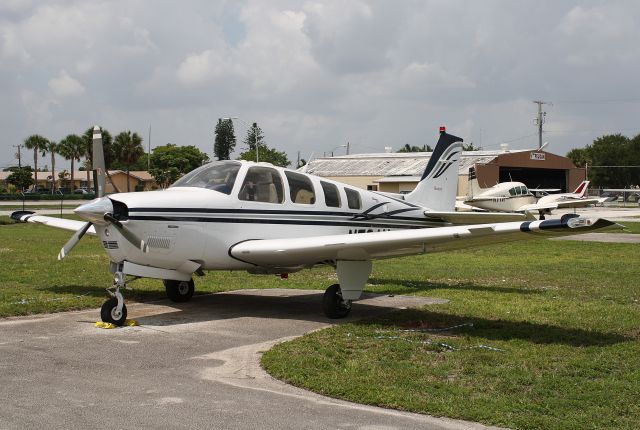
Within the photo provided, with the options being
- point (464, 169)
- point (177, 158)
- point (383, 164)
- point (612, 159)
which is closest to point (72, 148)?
point (177, 158)

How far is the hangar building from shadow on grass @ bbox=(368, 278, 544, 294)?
5180 cm

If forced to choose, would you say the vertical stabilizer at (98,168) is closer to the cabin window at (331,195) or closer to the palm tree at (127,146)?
the cabin window at (331,195)

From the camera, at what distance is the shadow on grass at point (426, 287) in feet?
48.3

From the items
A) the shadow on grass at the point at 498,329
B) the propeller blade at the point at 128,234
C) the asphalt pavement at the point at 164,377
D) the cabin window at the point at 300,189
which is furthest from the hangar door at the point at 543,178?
the propeller blade at the point at 128,234

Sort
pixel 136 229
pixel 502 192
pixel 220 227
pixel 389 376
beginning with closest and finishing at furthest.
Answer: pixel 389 376, pixel 136 229, pixel 220 227, pixel 502 192

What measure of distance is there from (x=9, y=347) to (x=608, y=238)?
27422 millimetres

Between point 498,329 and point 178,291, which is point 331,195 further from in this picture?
point 498,329

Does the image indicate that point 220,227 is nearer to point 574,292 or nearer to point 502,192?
point 574,292

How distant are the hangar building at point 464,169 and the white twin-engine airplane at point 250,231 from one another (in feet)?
183

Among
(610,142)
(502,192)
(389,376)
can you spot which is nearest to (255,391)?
(389,376)

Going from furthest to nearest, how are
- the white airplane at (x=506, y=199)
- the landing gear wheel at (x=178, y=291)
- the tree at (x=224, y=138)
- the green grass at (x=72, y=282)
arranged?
the tree at (x=224, y=138), the white airplane at (x=506, y=199), the landing gear wheel at (x=178, y=291), the green grass at (x=72, y=282)

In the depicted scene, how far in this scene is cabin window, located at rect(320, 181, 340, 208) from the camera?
512 inches

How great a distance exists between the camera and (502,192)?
52656mm

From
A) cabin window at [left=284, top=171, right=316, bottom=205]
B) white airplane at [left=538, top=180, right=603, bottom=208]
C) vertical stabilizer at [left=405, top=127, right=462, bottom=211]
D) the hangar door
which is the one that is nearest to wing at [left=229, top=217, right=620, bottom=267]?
cabin window at [left=284, top=171, right=316, bottom=205]
